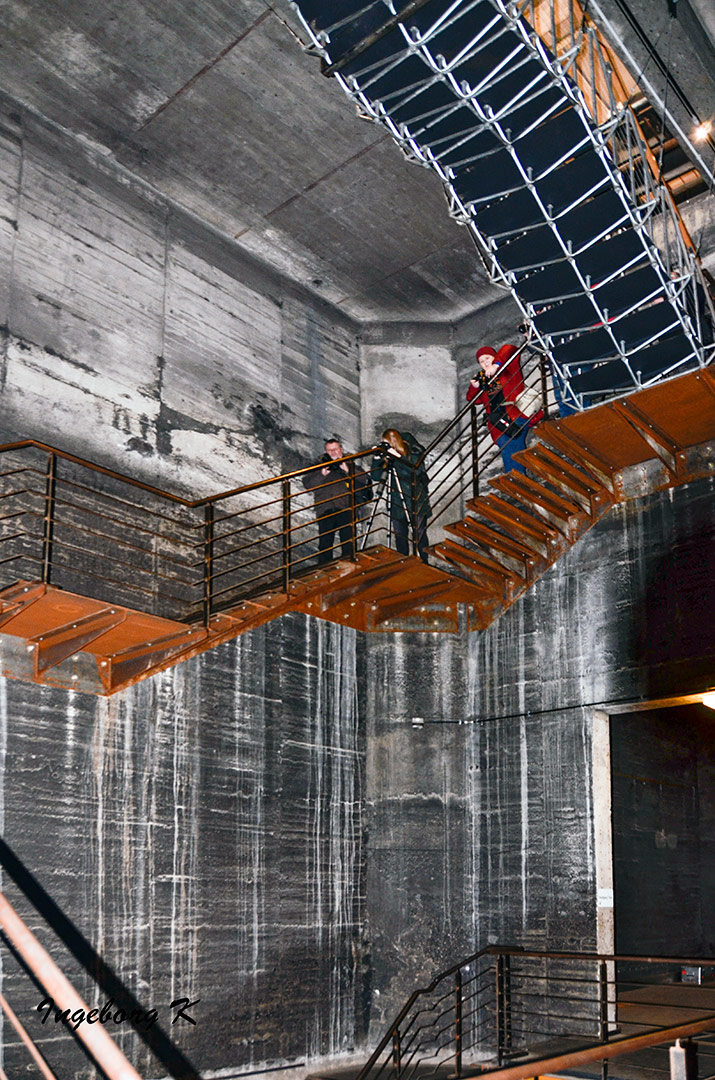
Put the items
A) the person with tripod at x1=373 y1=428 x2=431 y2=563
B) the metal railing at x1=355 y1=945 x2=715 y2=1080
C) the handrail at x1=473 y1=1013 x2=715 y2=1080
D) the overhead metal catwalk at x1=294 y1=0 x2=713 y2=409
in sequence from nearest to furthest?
the handrail at x1=473 y1=1013 x2=715 y2=1080
the overhead metal catwalk at x1=294 y1=0 x2=713 y2=409
the metal railing at x1=355 y1=945 x2=715 y2=1080
the person with tripod at x1=373 y1=428 x2=431 y2=563

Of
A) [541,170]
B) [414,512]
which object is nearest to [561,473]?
[414,512]

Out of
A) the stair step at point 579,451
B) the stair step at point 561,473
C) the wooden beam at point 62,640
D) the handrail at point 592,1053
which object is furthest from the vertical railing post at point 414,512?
the handrail at point 592,1053

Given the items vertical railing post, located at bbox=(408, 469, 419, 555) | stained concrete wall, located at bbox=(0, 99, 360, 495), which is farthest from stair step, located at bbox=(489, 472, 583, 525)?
stained concrete wall, located at bbox=(0, 99, 360, 495)

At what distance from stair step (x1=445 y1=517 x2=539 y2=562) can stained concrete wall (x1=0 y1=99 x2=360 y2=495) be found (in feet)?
9.62

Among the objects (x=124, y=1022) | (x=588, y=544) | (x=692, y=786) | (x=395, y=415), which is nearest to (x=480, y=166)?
(x=588, y=544)

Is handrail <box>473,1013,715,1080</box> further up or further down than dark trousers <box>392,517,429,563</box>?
further down

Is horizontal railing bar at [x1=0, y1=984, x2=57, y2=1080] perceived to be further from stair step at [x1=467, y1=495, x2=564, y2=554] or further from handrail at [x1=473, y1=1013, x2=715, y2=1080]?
stair step at [x1=467, y1=495, x2=564, y2=554]

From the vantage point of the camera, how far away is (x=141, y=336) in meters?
11.3

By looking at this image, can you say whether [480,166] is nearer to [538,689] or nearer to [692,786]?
[538,689]

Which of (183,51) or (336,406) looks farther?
(336,406)

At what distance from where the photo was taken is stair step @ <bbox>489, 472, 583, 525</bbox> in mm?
9812

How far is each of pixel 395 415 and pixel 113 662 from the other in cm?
580

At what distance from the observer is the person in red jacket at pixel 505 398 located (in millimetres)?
10297

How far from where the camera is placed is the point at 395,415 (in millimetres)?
13750
